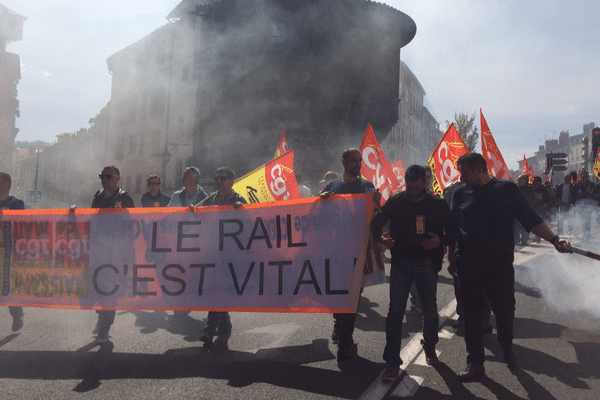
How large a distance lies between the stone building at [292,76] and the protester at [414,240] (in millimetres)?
19933

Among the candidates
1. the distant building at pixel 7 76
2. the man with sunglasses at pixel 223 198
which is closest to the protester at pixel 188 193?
the man with sunglasses at pixel 223 198

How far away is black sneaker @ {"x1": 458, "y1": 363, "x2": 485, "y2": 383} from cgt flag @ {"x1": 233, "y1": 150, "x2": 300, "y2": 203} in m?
3.66

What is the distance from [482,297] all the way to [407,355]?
2.66 feet

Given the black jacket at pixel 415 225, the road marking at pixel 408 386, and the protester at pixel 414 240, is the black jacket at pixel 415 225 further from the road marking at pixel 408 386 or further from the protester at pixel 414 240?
the road marking at pixel 408 386

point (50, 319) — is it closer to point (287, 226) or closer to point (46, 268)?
point (46, 268)

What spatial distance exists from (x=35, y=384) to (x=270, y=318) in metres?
2.41

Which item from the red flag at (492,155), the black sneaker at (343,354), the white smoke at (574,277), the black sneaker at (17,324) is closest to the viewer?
the black sneaker at (343,354)

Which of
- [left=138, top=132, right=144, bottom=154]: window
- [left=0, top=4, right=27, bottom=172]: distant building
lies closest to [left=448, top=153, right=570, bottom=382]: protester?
[left=138, top=132, right=144, bottom=154]: window

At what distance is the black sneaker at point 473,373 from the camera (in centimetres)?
335

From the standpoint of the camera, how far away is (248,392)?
3.17 metres

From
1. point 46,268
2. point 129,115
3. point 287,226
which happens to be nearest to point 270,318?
point 287,226

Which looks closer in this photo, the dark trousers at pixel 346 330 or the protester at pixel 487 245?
the protester at pixel 487 245

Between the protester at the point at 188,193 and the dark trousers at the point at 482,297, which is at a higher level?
the protester at the point at 188,193

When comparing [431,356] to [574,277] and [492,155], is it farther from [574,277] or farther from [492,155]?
[574,277]
